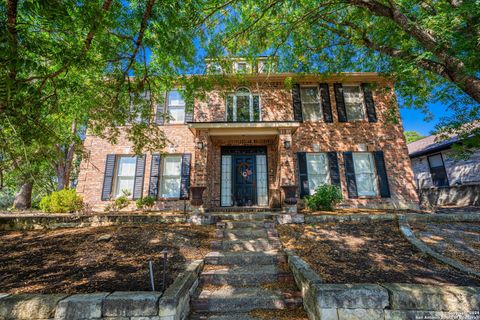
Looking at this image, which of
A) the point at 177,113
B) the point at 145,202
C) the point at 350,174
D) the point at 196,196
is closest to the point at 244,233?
the point at 196,196

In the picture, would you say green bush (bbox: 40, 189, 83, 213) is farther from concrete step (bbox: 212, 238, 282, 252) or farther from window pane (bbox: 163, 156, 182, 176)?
concrete step (bbox: 212, 238, 282, 252)

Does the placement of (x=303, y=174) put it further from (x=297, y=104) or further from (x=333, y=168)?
(x=297, y=104)

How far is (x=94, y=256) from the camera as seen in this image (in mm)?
3801

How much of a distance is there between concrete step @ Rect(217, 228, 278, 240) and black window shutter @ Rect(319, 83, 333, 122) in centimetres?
622

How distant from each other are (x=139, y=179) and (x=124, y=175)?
769 millimetres

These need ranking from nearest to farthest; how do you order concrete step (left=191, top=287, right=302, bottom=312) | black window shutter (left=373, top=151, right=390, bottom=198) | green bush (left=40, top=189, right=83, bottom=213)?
concrete step (left=191, top=287, right=302, bottom=312) → green bush (left=40, top=189, right=83, bottom=213) → black window shutter (left=373, top=151, right=390, bottom=198)

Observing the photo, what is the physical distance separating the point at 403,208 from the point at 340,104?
16.2ft

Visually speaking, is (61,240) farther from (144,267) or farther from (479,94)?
(479,94)

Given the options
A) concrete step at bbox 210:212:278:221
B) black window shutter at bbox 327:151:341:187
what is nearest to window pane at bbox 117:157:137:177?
concrete step at bbox 210:212:278:221

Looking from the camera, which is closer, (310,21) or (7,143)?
(7,143)

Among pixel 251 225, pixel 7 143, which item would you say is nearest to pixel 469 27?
pixel 251 225

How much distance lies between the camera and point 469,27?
13.4ft

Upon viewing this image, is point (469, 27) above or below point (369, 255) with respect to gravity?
above

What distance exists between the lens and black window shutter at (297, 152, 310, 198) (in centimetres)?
840
